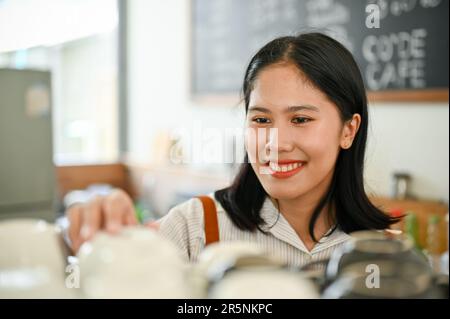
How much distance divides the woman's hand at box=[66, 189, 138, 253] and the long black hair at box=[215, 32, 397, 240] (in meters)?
0.55

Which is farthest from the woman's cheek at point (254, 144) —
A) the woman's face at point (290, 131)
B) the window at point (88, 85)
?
the window at point (88, 85)

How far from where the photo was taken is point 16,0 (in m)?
2.87

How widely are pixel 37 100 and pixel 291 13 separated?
1.75m

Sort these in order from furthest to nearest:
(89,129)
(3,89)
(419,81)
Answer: (89,129), (419,81), (3,89)

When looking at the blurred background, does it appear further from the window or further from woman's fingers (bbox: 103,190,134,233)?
woman's fingers (bbox: 103,190,134,233)

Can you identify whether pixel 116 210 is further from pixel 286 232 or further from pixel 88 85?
pixel 88 85

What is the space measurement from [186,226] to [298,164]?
271 mm

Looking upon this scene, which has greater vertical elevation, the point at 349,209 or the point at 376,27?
the point at 376,27

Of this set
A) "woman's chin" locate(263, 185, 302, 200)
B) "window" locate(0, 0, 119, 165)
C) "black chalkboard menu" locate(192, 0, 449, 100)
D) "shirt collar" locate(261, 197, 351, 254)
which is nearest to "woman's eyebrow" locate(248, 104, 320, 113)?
"woman's chin" locate(263, 185, 302, 200)

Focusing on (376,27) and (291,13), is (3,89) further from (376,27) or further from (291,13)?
(291,13)

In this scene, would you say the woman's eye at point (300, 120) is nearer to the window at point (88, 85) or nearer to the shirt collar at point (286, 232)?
the shirt collar at point (286, 232)

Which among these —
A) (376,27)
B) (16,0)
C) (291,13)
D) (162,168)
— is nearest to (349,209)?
→ (376,27)

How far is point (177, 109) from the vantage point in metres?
3.40

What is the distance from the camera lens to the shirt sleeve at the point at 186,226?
1020mm
